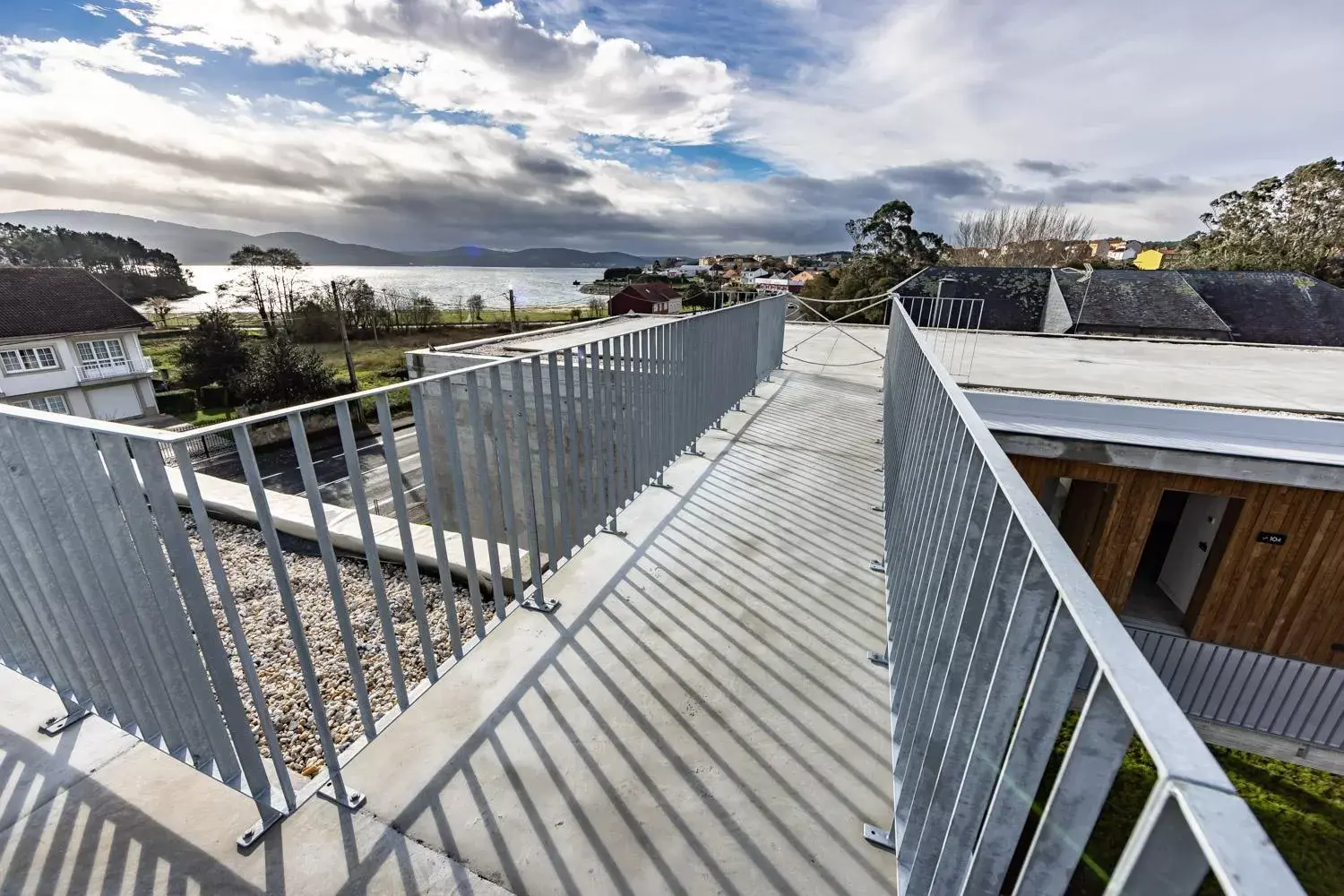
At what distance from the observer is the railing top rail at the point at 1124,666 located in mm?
510

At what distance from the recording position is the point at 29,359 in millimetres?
19828

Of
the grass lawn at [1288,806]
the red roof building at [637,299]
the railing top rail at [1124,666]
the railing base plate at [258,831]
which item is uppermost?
the railing top rail at [1124,666]

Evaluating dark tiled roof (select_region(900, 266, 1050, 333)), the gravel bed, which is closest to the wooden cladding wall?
the gravel bed

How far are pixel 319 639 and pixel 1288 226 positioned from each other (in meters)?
48.0

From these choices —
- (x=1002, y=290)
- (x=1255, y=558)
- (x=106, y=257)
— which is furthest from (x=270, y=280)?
(x=1255, y=558)

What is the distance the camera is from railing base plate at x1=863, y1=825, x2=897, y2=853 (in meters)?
1.67

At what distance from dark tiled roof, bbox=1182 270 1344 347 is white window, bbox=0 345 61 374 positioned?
44127 mm

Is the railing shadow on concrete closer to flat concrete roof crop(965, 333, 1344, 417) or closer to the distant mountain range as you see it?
flat concrete roof crop(965, 333, 1344, 417)

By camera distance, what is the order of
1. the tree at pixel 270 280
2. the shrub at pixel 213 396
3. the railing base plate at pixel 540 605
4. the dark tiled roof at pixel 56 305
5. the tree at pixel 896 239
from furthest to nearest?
the tree at pixel 896 239 → the tree at pixel 270 280 → the shrub at pixel 213 396 → the dark tiled roof at pixel 56 305 → the railing base plate at pixel 540 605

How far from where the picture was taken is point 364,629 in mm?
4348

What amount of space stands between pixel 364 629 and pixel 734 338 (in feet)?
13.5

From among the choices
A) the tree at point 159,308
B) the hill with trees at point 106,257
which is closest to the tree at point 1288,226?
the tree at point 159,308

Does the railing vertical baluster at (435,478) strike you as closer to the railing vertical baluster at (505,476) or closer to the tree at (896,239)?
the railing vertical baluster at (505,476)

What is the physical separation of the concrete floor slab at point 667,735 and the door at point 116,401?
28.9 metres
